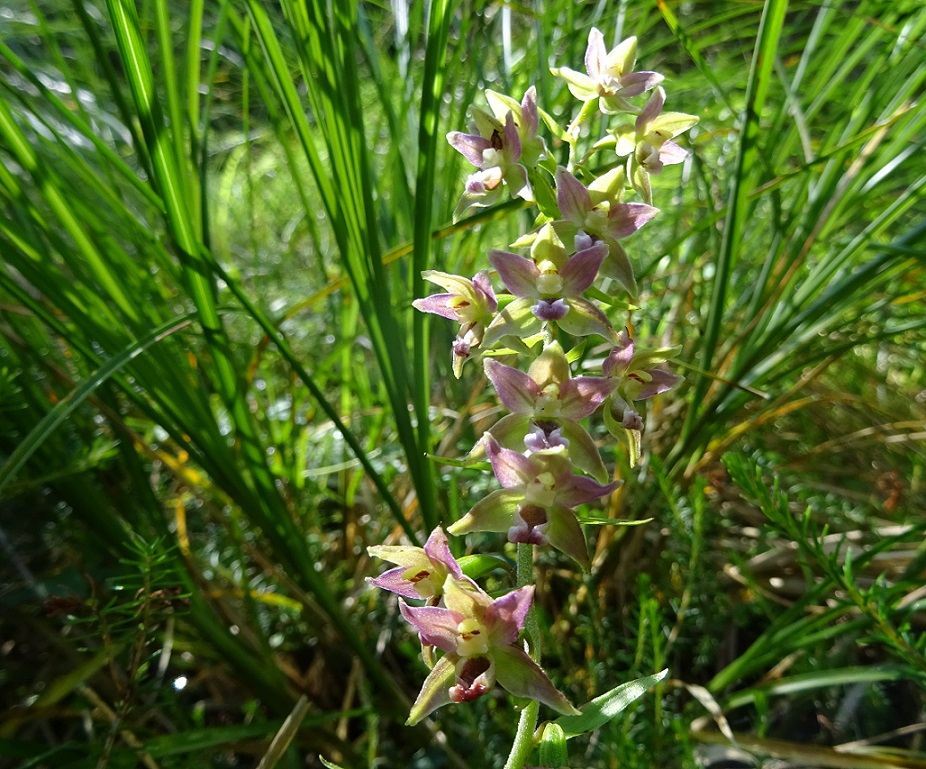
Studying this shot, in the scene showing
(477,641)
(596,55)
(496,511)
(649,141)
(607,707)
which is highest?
(596,55)

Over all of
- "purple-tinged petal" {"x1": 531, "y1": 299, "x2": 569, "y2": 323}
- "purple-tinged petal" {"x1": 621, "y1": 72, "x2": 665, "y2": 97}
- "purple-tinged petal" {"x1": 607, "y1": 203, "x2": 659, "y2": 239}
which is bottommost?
"purple-tinged petal" {"x1": 531, "y1": 299, "x2": 569, "y2": 323}

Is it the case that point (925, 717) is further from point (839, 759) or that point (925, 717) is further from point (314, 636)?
point (314, 636)

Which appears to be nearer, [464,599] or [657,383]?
[464,599]

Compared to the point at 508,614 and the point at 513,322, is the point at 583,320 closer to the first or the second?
the point at 513,322

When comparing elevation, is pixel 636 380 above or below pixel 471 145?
below

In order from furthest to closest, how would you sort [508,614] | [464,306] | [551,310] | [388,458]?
[388,458] < [464,306] < [551,310] < [508,614]

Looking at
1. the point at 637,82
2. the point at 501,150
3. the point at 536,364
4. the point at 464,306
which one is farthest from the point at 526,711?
the point at 637,82

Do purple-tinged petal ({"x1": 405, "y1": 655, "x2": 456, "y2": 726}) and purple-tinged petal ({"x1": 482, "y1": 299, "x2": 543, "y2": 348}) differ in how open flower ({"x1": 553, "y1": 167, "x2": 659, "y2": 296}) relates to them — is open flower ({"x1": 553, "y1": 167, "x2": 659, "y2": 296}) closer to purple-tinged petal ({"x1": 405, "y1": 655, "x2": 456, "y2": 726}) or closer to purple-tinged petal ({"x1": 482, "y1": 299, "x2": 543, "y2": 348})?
purple-tinged petal ({"x1": 482, "y1": 299, "x2": 543, "y2": 348})

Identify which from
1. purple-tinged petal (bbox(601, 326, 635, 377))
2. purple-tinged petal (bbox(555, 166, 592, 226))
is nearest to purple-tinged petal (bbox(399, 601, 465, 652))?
purple-tinged petal (bbox(601, 326, 635, 377))
